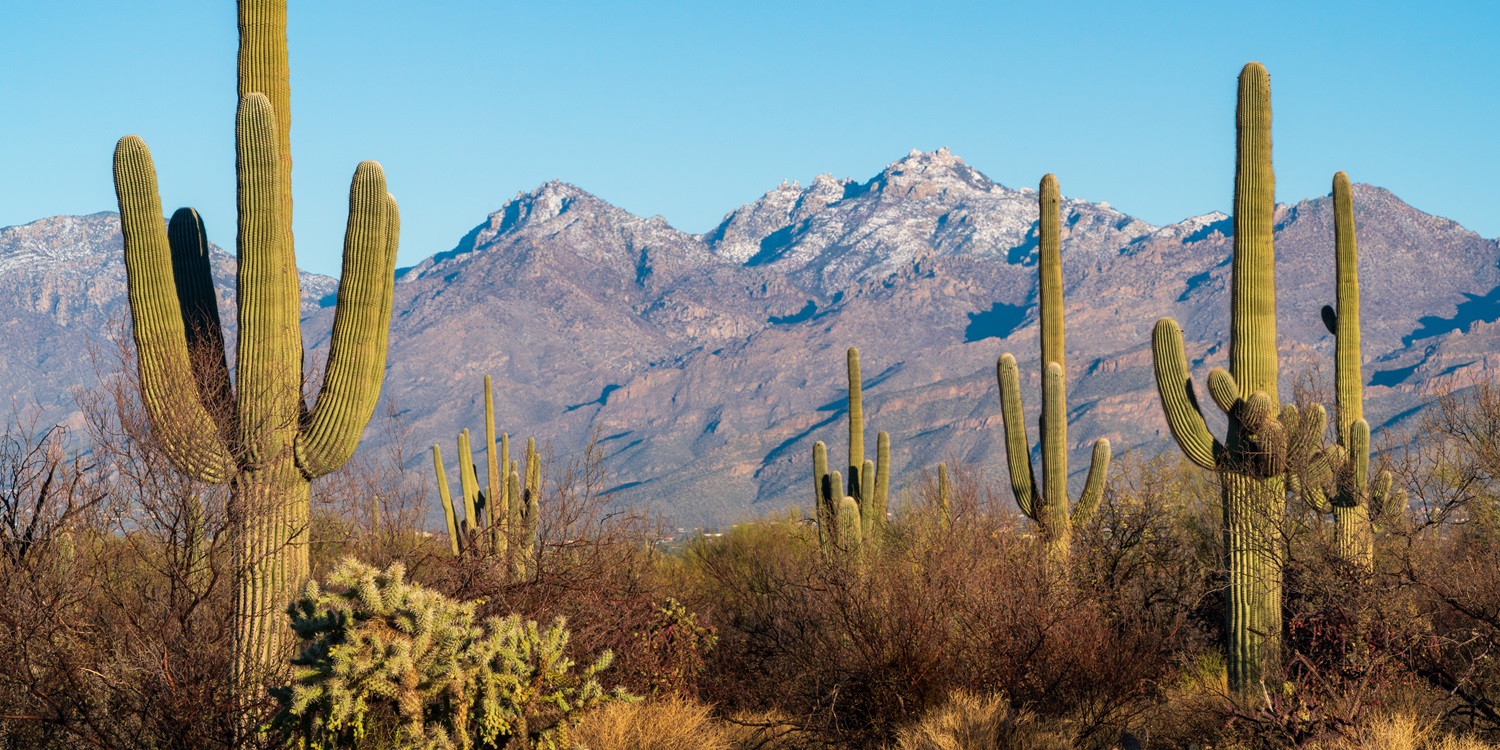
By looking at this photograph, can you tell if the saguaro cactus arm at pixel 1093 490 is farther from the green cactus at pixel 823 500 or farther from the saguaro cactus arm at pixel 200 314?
the saguaro cactus arm at pixel 200 314

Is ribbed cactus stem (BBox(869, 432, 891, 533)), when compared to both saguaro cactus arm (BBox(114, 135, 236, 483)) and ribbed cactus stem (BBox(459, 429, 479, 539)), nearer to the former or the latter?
ribbed cactus stem (BBox(459, 429, 479, 539))

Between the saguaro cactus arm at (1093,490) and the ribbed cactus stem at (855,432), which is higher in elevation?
the ribbed cactus stem at (855,432)

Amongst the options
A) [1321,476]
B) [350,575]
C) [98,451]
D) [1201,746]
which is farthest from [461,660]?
[1321,476]

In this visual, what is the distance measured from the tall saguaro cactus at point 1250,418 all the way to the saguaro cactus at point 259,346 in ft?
24.5

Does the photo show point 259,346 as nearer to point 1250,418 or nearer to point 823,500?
point 1250,418

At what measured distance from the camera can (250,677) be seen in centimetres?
1052

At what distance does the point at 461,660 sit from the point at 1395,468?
13420mm

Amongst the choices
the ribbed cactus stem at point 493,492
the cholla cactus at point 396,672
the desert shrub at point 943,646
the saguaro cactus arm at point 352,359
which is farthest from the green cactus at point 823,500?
the cholla cactus at point 396,672

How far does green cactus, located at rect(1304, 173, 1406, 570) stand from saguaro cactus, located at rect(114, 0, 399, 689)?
29.0 feet

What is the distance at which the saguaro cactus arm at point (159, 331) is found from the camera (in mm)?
10867

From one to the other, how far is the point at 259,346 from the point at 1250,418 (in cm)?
863

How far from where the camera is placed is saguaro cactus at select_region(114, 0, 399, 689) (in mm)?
10914

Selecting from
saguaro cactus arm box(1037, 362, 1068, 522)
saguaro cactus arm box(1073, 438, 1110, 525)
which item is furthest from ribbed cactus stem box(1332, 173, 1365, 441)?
saguaro cactus arm box(1037, 362, 1068, 522)

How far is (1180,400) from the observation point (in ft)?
44.3
